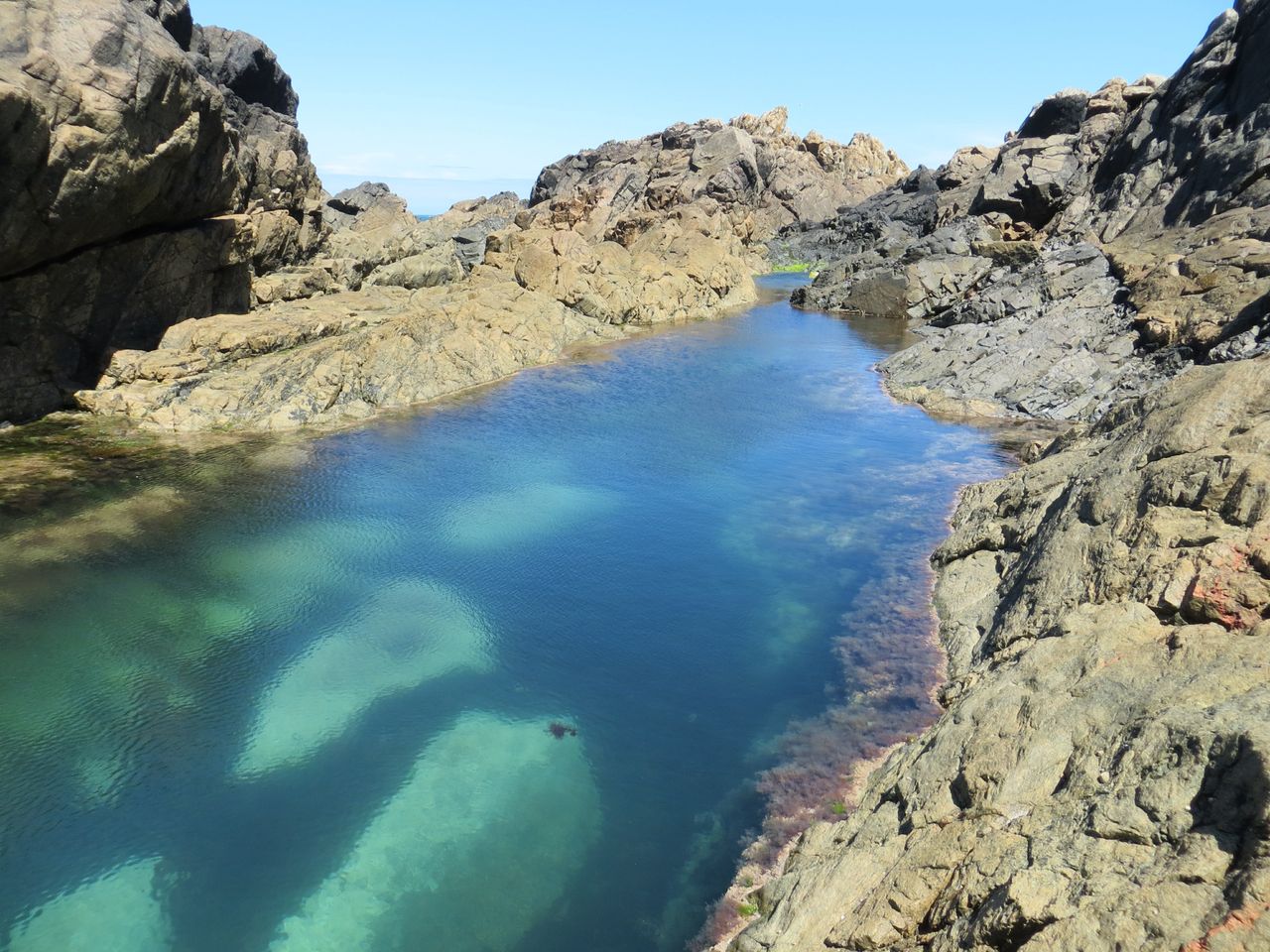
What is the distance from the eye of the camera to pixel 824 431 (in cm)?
4228

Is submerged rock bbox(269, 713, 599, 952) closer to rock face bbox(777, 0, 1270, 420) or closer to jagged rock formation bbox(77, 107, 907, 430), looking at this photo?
jagged rock formation bbox(77, 107, 907, 430)

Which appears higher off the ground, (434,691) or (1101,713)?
(1101,713)

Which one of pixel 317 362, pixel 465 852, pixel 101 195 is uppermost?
pixel 101 195

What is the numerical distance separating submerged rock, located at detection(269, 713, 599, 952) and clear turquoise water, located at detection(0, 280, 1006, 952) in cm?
6

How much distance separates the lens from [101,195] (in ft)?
117

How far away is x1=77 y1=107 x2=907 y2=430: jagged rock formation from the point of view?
41.6 meters

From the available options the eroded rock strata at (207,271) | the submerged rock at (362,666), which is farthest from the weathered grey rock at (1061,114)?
the submerged rock at (362,666)

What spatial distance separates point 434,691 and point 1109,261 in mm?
49337

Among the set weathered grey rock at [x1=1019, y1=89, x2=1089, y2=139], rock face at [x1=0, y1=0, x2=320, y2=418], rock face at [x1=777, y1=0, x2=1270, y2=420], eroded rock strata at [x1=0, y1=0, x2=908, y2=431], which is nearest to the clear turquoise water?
eroded rock strata at [x1=0, y1=0, x2=908, y2=431]

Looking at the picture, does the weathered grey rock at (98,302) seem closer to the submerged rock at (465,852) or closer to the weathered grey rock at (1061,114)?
the submerged rock at (465,852)

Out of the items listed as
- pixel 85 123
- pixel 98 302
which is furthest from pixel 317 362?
pixel 85 123

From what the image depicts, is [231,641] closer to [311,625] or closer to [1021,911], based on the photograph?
[311,625]

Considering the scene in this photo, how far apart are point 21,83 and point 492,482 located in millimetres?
22214

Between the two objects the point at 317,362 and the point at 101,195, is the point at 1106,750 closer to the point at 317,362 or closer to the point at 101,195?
the point at 101,195
